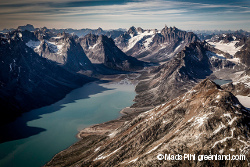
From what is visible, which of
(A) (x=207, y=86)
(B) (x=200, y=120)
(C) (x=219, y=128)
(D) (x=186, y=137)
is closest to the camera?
(C) (x=219, y=128)

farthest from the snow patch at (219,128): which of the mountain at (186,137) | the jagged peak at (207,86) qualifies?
the jagged peak at (207,86)

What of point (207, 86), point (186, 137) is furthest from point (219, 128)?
point (207, 86)

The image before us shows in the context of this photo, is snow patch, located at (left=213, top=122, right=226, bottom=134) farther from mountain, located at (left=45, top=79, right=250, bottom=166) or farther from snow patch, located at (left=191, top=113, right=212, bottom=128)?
snow patch, located at (left=191, top=113, right=212, bottom=128)

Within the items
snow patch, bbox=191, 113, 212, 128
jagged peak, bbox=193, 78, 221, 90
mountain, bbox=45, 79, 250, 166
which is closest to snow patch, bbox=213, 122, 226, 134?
mountain, bbox=45, 79, 250, 166

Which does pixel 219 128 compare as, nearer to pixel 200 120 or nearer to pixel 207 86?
pixel 200 120

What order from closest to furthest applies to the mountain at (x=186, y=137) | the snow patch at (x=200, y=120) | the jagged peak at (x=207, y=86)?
the mountain at (x=186, y=137), the snow patch at (x=200, y=120), the jagged peak at (x=207, y=86)

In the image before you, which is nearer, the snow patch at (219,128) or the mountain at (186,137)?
the mountain at (186,137)

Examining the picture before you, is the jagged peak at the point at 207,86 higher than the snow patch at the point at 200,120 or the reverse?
higher

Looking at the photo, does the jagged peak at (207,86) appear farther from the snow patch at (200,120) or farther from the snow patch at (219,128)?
the snow patch at (219,128)
